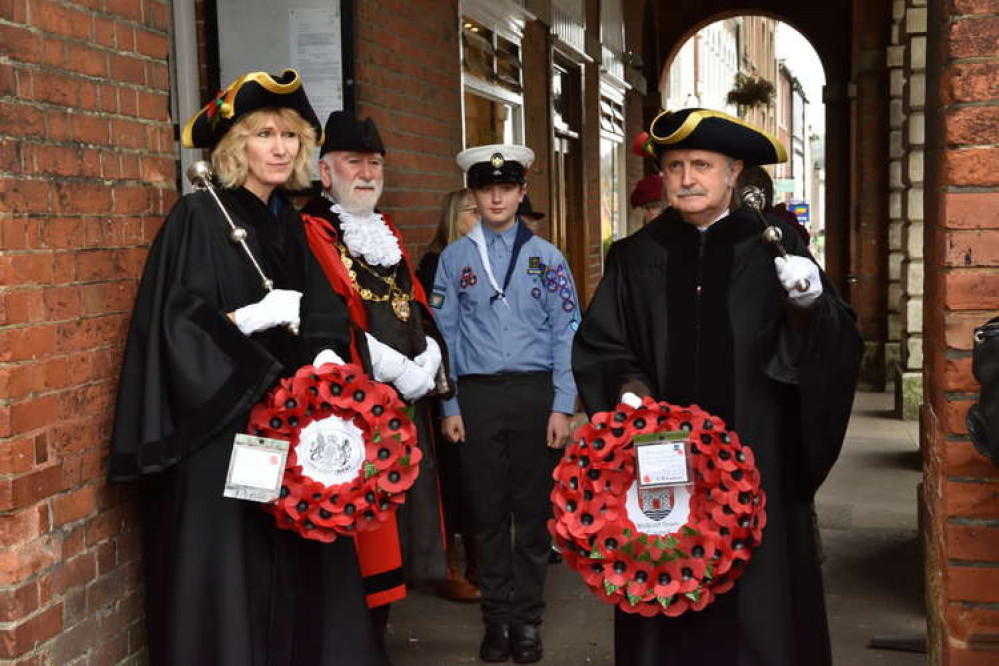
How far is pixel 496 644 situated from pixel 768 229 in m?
2.25

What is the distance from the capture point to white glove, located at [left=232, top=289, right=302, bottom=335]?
3.53 m

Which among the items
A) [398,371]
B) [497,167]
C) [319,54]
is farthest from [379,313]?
[319,54]

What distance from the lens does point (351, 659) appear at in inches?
153

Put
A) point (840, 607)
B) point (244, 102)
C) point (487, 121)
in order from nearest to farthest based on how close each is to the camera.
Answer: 1. point (244, 102)
2. point (840, 607)
3. point (487, 121)

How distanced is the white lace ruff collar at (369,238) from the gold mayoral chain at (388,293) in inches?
1.1

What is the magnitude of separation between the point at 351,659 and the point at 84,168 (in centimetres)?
168

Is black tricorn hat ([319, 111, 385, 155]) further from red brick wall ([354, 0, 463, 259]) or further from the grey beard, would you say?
red brick wall ([354, 0, 463, 259])

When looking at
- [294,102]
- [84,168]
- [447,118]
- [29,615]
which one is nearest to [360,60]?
[447,118]

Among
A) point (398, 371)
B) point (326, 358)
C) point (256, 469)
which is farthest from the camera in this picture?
point (398, 371)

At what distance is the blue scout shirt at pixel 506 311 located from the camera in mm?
5004

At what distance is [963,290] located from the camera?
3.42m

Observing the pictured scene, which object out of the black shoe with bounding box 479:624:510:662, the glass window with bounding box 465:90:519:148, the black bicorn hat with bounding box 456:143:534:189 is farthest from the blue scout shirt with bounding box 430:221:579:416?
the glass window with bounding box 465:90:519:148

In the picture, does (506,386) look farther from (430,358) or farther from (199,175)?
(199,175)

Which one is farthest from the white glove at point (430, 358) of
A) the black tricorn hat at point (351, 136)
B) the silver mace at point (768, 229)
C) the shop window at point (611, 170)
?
the shop window at point (611, 170)
